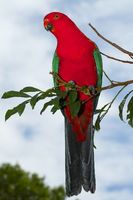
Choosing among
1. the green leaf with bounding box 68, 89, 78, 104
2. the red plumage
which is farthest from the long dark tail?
the green leaf with bounding box 68, 89, 78, 104

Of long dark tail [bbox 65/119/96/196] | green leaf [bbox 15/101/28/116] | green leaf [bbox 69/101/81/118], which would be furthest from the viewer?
green leaf [bbox 15/101/28/116]

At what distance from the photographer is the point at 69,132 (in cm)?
536

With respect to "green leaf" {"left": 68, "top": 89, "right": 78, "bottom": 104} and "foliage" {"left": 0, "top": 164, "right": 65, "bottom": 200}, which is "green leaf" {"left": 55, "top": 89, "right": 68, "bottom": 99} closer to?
"green leaf" {"left": 68, "top": 89, "right": 78, "bottom": 104}

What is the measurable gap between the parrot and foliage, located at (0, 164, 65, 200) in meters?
21.3

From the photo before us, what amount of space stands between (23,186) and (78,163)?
22.4 metres

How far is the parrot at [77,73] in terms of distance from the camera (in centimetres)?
518

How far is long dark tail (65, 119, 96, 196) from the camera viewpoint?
4.76 metres

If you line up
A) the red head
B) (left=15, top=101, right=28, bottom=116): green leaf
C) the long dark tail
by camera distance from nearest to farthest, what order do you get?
1. the long dark tail
2. (left=15, top=101, right=28, bottom=116): green leaf
3. the red head

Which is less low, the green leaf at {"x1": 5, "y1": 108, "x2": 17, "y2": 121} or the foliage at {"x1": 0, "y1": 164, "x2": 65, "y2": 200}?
the green leaf at {"x1": 5, "y1": 108, "x2": 17, "y2": 121}

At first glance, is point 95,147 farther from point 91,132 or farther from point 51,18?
point 51,18

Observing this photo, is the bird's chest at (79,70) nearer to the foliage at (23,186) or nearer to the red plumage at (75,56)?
the red plumage at (75,56)

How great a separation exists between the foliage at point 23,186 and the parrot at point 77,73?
837 inches

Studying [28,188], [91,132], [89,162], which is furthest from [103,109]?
[28,188]

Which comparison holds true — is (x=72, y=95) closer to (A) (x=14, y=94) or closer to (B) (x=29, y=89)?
(B) (x=29, y=89)
